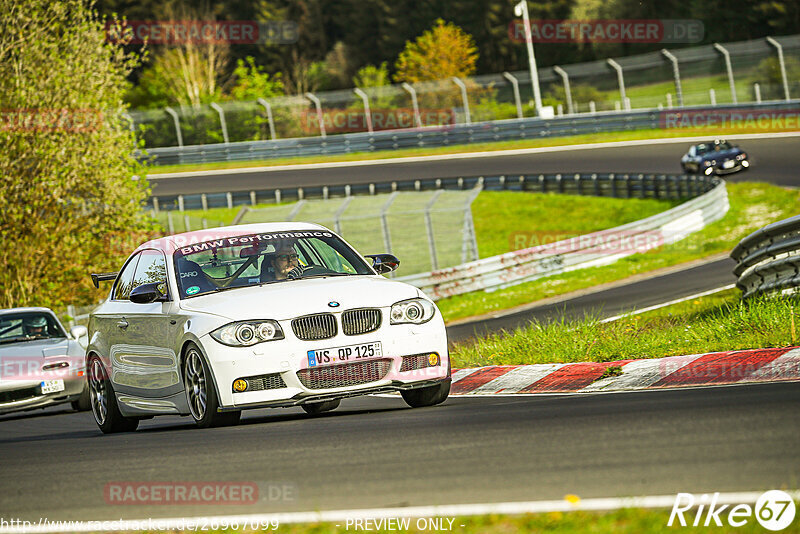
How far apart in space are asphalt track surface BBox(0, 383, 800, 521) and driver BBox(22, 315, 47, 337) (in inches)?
292

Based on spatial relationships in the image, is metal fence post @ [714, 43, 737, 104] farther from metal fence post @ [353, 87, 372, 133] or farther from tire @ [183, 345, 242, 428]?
tire @ [183, 345, 242, 428]

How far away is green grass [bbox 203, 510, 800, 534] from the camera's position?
4156 millimetres

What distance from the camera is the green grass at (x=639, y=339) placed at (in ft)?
31.2

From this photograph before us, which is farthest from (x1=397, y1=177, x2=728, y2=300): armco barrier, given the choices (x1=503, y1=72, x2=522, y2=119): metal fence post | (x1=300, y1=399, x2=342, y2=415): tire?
(x1=503, y1=72, x2=522, y2=119): metal fence post

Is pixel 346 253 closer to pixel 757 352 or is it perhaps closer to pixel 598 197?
pixel 757 352

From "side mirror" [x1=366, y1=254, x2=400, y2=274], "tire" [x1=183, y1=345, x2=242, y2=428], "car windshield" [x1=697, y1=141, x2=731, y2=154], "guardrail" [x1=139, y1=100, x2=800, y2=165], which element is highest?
"side mirror" [x1=366, y1=254, x2=400, y2=274]

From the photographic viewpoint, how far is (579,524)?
4344mm

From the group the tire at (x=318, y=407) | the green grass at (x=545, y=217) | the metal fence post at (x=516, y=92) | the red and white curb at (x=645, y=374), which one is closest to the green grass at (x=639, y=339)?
the red and white curb at (x=645, y=374)

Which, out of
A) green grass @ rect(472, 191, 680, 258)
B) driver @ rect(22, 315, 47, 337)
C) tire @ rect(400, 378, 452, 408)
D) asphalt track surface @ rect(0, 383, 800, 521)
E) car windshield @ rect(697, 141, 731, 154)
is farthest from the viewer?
car windshield @ rect(697, 141, 731, 154)

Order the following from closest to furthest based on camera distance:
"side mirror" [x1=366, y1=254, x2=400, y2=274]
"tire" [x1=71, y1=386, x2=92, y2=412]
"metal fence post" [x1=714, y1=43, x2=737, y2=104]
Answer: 1. "side mirror" [x1=366, y1=254, x2=400, y2=274]
2. "tire" [x1=71, y1=386, x2=92, y2=412]
3. "metal fence post" [x1=714, y1=43, x2=737, y2=104]

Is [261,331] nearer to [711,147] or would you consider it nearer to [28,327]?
[28,327]
